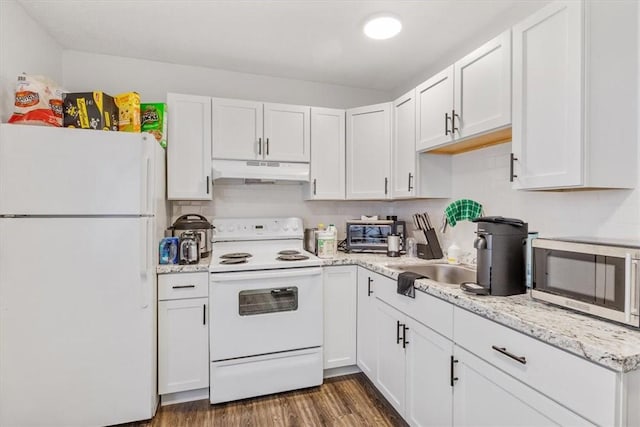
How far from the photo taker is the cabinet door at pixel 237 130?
8.15 ft

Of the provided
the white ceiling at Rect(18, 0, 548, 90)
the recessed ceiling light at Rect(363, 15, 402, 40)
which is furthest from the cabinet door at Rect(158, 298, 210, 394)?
the recessed ceiling light at Rect(363, 15, 402, 40)

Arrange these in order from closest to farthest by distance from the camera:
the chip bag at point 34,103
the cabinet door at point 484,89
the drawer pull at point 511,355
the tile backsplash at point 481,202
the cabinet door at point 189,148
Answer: the drawer pull at point 511,355 < the tile backsplash at point 481,202 < the cabinet door at point 484,89 < the chip bag at point 34,103 < the cabinet door at point 189,148

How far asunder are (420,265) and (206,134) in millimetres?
1919

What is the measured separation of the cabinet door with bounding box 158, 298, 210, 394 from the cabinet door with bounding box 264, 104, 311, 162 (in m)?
1.32

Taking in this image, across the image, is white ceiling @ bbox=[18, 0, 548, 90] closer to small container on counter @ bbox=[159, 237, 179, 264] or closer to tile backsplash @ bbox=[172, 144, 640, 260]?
tile backsplash @ bbox=[172, 144, 640, 260]

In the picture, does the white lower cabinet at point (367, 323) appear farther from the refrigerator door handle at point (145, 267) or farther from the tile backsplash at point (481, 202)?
the refrigerator door handle at point (145, 267)

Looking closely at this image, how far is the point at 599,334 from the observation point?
0.94m

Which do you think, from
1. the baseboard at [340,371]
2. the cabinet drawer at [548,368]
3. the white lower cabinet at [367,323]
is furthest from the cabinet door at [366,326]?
the cabinet drawer at [548,368]

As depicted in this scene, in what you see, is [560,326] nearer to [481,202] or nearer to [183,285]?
[481,202]

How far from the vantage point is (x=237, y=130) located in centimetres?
254

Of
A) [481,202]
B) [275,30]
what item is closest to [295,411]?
[481,202]

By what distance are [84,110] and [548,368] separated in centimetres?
264

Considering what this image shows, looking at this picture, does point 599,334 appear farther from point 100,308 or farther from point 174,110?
point 174,110

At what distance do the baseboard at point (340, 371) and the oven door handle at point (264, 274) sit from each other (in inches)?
32.3
